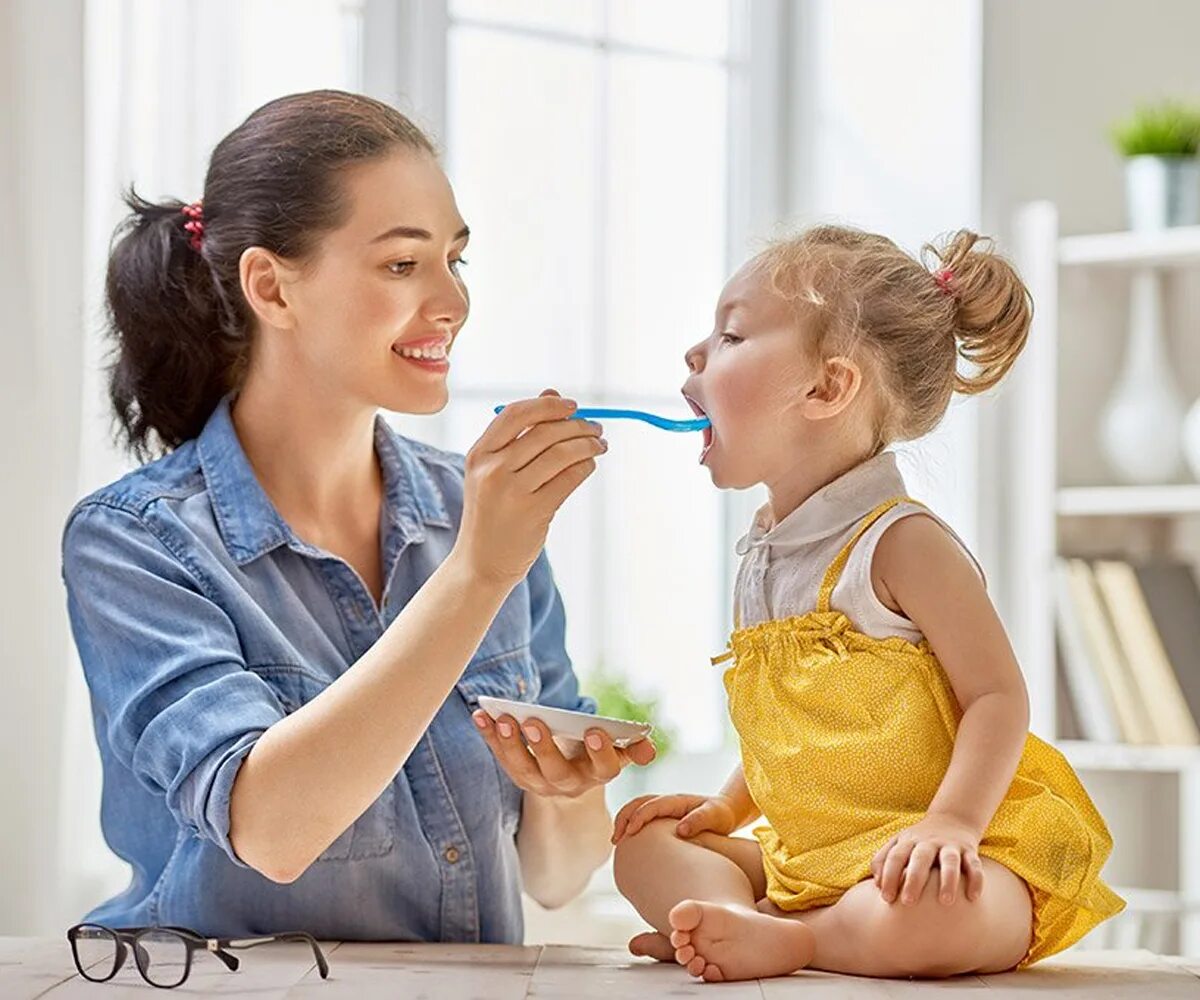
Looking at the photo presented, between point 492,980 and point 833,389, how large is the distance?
0.61m

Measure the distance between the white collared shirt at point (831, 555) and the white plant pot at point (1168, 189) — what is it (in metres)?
1.49

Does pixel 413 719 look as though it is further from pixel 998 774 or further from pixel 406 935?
pixel 998 774

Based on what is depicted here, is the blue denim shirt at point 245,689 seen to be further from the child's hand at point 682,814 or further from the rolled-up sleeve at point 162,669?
the child's hand at point 682,814

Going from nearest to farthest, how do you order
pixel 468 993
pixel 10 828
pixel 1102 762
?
pixel 468 993 < pixel 10 828 < pixel 1102 762

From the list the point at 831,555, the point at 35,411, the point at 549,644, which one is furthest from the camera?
the point at 35,411

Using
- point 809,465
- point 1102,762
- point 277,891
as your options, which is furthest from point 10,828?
point 1102,762

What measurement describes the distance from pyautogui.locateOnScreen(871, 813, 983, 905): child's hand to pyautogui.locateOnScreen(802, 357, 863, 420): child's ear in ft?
1.36

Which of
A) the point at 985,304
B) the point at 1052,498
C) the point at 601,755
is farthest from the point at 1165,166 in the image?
the point at 601,755

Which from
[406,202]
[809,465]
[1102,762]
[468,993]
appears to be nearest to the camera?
[468,993]

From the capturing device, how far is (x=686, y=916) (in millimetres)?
1285

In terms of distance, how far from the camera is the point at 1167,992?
1.29 metres

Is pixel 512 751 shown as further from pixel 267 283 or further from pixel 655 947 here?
pixel 267 283

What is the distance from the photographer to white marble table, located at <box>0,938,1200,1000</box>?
1238 mm

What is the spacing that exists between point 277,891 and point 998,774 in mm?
689
